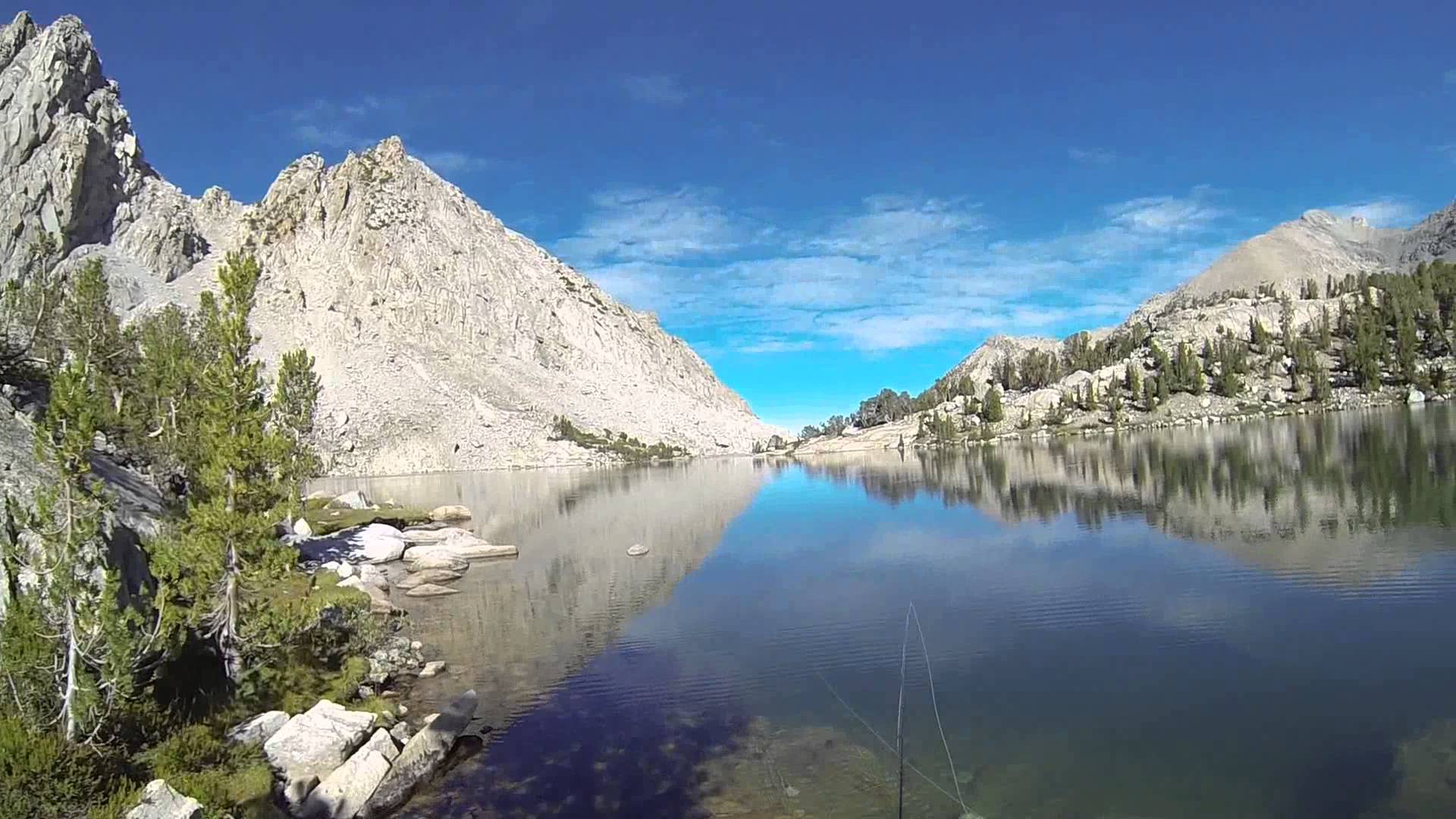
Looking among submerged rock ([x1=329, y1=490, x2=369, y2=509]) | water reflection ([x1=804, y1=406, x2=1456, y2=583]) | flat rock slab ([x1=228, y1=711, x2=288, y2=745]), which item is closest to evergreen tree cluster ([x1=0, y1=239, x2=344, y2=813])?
flat rock slab ([x1=228, y1=711, x2=288, y2=745])

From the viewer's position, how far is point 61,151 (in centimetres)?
17612

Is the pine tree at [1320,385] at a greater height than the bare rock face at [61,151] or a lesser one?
lesser

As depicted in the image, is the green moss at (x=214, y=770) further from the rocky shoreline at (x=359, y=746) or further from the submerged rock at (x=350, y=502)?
the submerged rock at (x=350, y=502)

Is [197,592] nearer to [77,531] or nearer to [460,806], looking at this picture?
[77,531]

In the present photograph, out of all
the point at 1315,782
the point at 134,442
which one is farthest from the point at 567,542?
the point at 1315,782

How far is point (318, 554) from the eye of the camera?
154 ft

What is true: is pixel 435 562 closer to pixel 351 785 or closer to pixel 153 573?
pixel 153 573

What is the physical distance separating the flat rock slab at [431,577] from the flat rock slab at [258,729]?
23.3 metres

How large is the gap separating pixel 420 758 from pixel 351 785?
1.69m

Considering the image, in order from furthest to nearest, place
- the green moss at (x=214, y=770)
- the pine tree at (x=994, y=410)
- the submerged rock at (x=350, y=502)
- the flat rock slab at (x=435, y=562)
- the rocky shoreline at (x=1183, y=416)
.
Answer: the pine tree at (x=994, y=410), the rocky shoreline at (x=1183, y=416), the submerged rock at (x=350, y=502), the flat rock slab at (x=435, y=562), the green moss at (x=214, y=770)

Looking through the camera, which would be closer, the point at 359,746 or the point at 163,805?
the point at 163,805

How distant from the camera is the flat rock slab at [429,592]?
39.5 meters

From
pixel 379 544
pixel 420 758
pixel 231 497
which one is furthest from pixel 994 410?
pixel 420 758

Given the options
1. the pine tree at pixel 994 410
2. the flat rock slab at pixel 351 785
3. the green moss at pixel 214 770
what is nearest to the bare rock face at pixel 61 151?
the green moss at pixel 214 770
